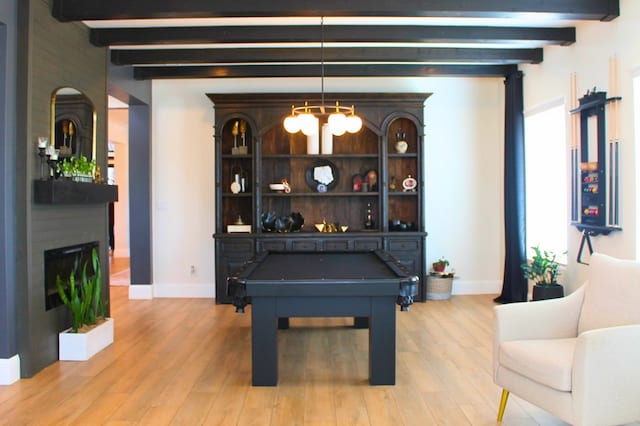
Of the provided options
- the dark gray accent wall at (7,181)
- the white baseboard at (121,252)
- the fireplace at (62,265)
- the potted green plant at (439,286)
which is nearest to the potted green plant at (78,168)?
the dark gray accent wall at (7,181)

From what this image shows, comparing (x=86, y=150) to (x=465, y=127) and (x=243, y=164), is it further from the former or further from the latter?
(x=465, y=127)

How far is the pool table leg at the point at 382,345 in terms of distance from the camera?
11.5ft

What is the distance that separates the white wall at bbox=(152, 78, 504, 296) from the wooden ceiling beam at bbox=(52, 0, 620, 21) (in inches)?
105

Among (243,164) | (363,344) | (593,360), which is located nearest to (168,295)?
(243,164)

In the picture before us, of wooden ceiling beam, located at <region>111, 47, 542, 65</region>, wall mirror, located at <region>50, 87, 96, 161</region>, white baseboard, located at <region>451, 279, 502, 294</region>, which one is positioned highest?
wooden ceiling beam, located at <region>111, 47, 542, 65</region>

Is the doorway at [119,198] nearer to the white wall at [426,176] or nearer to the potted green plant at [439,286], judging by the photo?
the white wall at [426,176]

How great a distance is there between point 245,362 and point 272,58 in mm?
3071

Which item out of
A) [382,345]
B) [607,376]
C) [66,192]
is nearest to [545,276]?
[382,345]

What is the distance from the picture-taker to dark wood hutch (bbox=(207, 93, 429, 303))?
6.29m

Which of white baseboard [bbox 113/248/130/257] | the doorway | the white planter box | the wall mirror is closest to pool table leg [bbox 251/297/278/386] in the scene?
the white planter box

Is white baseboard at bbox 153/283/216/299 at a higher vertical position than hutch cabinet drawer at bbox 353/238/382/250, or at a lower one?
lower

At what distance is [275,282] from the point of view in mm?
3355

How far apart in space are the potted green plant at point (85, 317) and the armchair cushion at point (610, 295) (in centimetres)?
357

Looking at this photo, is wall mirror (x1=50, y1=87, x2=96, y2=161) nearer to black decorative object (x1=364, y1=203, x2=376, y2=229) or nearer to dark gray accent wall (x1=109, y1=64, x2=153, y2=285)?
dark gray accent wall (x1=109, y1=64, x2=153, y2=285)
